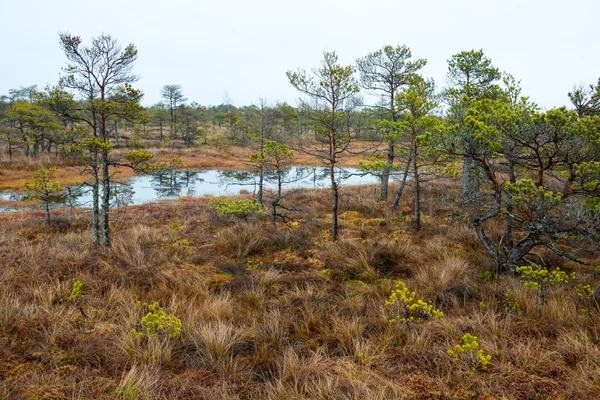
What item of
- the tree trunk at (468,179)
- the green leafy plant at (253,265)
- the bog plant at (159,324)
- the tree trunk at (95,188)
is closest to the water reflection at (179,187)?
the tree trunk at (468,179)

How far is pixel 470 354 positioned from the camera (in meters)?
3.31

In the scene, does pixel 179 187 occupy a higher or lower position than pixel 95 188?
lower

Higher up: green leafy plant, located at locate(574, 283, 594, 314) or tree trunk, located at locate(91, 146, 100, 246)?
tree trunk, located at locate(91, 146, 100, 246)

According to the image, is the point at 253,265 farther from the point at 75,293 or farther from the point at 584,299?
the point at 584,299

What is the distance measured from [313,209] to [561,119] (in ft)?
36.4

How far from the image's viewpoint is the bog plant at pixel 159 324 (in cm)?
363

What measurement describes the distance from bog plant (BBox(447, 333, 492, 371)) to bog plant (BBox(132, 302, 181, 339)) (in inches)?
123


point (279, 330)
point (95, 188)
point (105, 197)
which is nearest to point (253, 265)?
point (279, 330)

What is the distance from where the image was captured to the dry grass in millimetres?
2998

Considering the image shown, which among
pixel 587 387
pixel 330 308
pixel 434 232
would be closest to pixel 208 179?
pixel 434 232

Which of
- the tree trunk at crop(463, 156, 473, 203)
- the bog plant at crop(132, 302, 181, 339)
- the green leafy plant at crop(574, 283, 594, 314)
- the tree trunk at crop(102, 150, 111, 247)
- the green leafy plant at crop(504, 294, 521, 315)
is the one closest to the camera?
the bog plant at crop(132, 302, 181, 339)

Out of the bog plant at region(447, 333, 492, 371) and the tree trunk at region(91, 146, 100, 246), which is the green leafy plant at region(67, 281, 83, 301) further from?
the bog plant at region(447, 333, 492, 371)

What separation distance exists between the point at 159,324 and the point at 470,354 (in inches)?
139

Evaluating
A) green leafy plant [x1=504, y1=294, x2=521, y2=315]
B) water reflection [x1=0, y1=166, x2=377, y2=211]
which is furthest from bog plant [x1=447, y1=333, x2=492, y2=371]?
water reflection [x1=0, y1=166, x2=377, y2=211]
